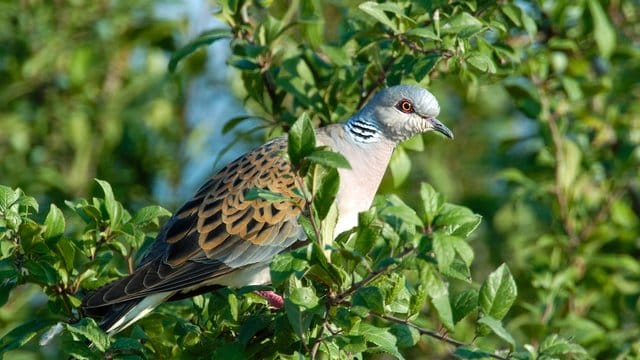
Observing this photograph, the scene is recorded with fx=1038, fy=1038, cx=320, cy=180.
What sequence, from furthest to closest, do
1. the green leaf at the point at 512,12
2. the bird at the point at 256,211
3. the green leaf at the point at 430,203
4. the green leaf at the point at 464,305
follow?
1. the green leaf at the point at 512,12
2. the bird at the point at 256,211
3. the green leaf at the point at 464,305
4. the green leaf at the point at 430,203

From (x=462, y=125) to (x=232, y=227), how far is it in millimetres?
3993

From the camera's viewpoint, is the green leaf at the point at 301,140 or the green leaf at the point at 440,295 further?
the green leaf at the point at 301,140

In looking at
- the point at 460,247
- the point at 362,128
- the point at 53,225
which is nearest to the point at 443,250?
the point at 460,247

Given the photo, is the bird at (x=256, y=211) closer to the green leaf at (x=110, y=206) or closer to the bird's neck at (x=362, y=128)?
the bird's neck at (x=362, y=128)

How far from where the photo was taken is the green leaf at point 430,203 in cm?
278

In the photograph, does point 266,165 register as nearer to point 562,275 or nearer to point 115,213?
point 115,213

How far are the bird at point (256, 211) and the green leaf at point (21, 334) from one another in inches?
16.9

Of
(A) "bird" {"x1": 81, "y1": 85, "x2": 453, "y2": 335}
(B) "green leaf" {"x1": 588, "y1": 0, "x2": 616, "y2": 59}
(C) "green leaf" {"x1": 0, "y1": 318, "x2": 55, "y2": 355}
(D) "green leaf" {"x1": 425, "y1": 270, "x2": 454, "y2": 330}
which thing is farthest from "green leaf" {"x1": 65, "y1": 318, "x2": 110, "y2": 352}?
(B) "green leaf" {"x1": 588, "y1": 0, "x2": 616, "y2": 59}

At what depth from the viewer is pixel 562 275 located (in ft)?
16.6

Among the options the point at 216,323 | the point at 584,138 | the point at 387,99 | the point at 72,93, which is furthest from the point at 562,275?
the point at 72,93

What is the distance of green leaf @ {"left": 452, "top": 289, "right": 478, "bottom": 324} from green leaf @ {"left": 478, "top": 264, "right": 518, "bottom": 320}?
0.12 meters

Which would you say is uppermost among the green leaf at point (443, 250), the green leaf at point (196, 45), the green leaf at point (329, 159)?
the green leaf at point (196, 45)

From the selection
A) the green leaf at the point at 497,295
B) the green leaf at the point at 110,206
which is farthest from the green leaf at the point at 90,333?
the green leaf at the point at 497,295

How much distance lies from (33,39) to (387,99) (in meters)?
2.96
